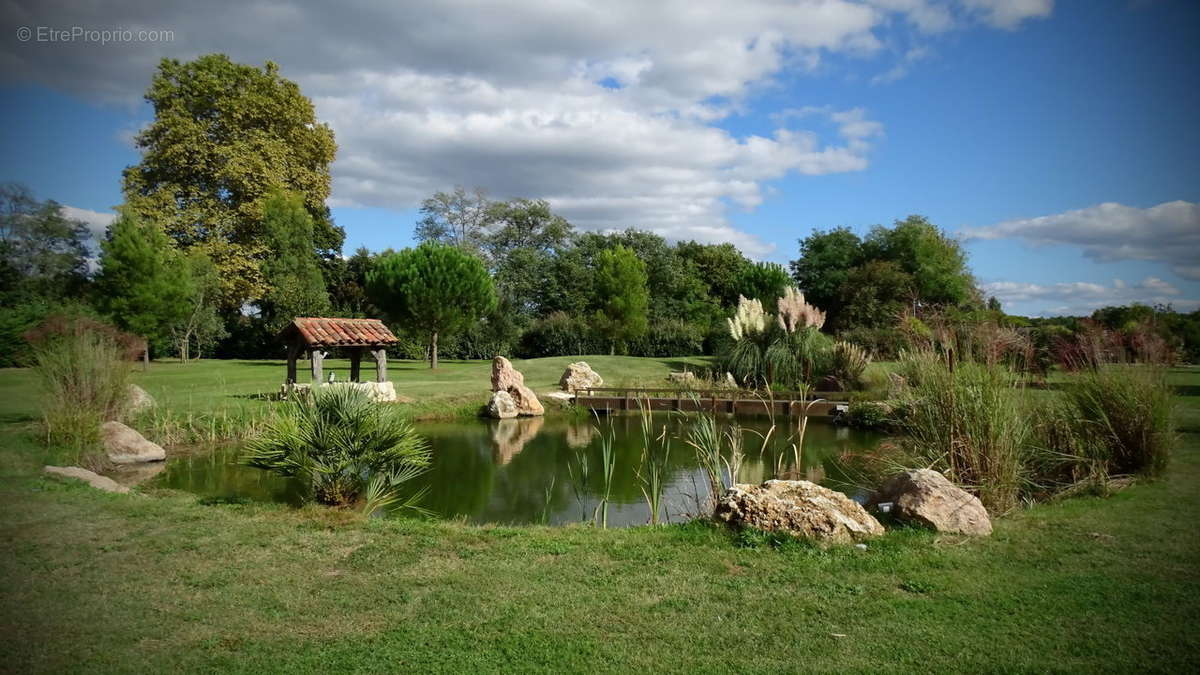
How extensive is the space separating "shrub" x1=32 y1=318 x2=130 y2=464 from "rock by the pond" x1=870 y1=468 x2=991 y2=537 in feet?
32.0

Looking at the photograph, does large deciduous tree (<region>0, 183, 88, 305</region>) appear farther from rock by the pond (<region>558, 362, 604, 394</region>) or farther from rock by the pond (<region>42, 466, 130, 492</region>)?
rock by the pond (<region>42, 466, 130, 492</region>)

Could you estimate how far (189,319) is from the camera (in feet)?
87.4

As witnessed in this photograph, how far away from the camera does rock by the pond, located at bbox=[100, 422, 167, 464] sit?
9.65 m

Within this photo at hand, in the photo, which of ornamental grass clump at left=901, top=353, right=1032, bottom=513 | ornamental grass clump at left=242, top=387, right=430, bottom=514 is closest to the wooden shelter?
ornamental grass clump at left=242, top=387, right=430, bottom=514

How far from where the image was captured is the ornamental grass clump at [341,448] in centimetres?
696

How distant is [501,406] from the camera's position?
16.3m

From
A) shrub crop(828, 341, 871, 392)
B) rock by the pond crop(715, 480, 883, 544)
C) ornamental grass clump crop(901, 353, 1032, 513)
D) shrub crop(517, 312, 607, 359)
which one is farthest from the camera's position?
shrub crop(517, 312, 607, 359)

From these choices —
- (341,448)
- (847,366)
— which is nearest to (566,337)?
(847,366)

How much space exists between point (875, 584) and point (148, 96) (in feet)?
102

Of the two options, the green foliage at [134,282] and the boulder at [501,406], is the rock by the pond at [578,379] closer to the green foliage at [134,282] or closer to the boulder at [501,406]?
the boulder at [501,406]

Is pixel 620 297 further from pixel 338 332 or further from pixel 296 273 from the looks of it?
pixel 338 332

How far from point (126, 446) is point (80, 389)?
1060 mm

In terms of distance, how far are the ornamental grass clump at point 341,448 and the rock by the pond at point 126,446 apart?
3502 millimetres

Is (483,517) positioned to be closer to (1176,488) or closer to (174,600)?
(174,600)
